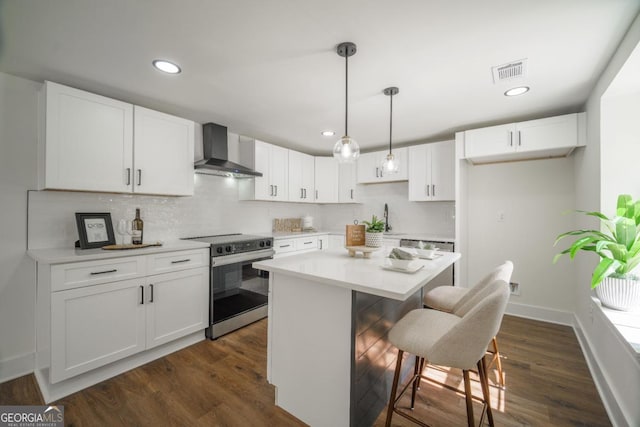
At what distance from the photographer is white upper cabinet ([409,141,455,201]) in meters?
3.55

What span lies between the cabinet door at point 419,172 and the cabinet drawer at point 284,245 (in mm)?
1816

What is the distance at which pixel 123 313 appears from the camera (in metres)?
2.16

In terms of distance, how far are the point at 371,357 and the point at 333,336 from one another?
0.30 meters

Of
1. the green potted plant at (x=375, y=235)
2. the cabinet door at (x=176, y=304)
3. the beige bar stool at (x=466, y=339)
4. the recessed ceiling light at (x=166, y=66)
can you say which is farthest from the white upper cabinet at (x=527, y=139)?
the cabinet door at (x=176, y=304)

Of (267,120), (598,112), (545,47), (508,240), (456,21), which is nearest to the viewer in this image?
(456,21)

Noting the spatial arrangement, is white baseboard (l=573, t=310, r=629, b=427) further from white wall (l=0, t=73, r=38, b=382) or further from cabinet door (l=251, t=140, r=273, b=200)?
white wall (l=0, t=73, r=38, b=382)

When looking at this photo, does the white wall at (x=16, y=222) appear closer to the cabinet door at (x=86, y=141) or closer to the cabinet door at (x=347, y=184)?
the cabinet door at (x=86, y=141)

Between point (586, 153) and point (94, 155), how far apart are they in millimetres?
4392

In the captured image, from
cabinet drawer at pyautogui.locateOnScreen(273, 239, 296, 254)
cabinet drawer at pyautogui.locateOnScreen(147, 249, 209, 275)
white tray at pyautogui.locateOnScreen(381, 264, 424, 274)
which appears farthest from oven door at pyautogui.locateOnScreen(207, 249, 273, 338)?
white tray at pyautogui.locateOnScreen(381, 264, 424, 274)

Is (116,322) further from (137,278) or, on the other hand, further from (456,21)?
(456,21)

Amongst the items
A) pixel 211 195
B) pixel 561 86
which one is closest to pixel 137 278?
pixel 211 195

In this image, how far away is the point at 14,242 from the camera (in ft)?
6.95

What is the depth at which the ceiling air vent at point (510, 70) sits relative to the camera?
6.27 feet

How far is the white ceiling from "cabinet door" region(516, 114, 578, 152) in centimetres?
14
